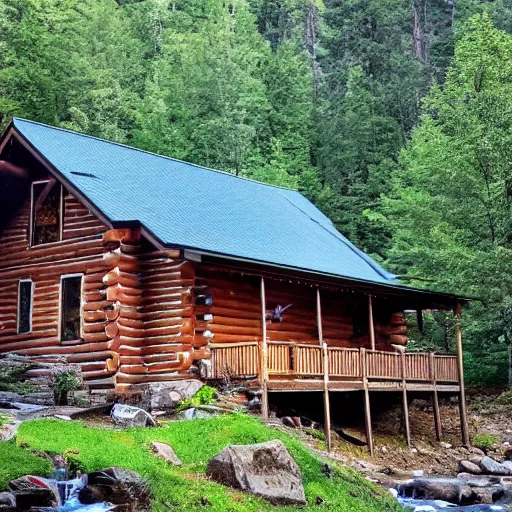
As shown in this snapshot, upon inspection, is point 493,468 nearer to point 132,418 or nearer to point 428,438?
point 428,438

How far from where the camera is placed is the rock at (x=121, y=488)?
11.8m

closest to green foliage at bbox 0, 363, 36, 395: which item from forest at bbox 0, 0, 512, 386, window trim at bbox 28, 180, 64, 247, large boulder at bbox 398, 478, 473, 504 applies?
window trim at bbox 28, 180, 64, 247

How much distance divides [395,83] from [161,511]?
50.4 meters

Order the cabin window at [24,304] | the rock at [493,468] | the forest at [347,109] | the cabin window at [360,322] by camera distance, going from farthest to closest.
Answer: the forest at [347,109]
the cabin window at [360,322]
the cabin window at [24,304]
the rock at [493,468]

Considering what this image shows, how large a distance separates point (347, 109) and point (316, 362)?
125ft

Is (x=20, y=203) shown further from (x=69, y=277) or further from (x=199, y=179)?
(x=199, y=179)

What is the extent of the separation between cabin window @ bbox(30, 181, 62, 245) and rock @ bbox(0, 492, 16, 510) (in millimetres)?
13999

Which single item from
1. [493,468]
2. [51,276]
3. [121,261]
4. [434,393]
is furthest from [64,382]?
[434,393]

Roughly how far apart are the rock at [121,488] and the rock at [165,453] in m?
1.50

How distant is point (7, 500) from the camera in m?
10.8

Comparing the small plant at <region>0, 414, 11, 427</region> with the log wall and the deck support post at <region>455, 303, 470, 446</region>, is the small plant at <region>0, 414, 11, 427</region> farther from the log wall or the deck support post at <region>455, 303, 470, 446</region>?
the deck support post at <region>455, 303, 470, 446</region>

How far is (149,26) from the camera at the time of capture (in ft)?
232

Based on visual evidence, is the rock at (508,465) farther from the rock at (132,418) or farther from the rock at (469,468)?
the rock at (132,418)

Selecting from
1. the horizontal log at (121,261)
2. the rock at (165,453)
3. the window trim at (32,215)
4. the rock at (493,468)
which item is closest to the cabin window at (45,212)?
the window trim at (32,215)
